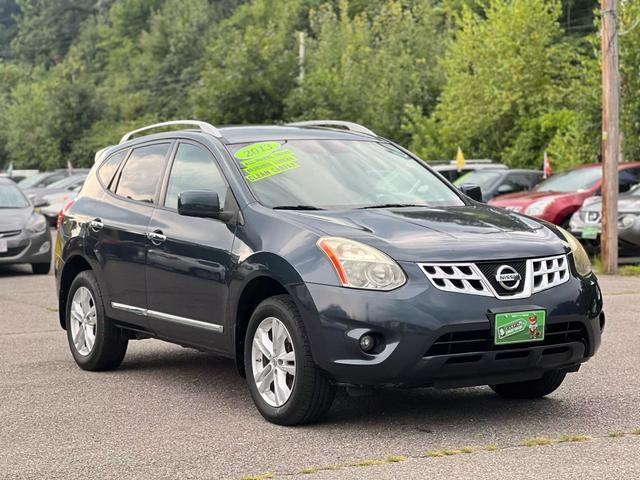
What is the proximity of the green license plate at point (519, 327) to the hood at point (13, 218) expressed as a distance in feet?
42.2

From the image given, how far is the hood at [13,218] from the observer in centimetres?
1782

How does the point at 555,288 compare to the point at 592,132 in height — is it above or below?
above

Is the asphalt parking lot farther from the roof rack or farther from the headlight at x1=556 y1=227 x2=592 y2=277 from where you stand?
the roof rack

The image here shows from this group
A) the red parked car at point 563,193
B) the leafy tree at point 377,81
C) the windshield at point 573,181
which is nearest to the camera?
the red parked car at point 563,193

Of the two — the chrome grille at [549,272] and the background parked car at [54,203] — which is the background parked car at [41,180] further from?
the chrome grille at [549,272]

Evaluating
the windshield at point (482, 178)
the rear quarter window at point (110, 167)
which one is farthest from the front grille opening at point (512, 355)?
the windshield at point (482, 178)

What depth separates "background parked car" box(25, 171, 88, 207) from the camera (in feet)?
110

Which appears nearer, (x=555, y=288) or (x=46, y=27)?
(x=555, y=288)

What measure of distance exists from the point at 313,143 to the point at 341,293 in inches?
73.3

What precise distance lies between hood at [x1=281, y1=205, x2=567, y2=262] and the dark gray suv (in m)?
0.01

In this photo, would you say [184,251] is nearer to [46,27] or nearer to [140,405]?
[140,405]

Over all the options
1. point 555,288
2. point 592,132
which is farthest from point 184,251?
point 592,132

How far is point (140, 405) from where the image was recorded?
7328 millimetres

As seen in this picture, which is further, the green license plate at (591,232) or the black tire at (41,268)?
the green license plate at (591,232)
